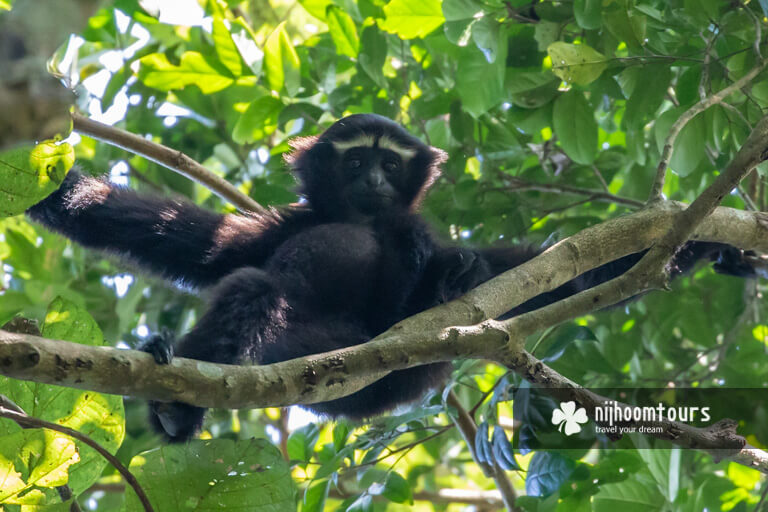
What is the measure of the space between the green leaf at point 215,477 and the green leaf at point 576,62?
7.38 feet

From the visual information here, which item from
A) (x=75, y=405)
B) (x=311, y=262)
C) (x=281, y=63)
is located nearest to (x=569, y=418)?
(x=311, y=262)

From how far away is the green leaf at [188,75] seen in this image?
4.95 meters

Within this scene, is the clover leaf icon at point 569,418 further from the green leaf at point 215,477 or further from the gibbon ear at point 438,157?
the gibbon ear at point 438,157

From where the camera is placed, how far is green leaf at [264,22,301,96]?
4.76 meters

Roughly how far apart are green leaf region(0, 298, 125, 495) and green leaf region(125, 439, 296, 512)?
15 centimetres

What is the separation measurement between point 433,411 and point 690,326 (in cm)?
247

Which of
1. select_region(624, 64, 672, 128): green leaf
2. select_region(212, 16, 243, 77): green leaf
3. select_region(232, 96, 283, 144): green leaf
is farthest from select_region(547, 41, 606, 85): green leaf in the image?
select_region(212, 16, 243, 77): green leaf

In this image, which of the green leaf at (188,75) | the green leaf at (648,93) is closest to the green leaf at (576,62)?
the green leaf at (648,93)

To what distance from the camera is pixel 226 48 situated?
4.88m

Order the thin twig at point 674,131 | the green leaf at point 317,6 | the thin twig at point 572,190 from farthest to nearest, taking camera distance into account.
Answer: the green leaf at point 317,6
the thin twig at point 572,190
the thin twig at point 674,131

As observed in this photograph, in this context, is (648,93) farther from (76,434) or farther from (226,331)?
(76,434)

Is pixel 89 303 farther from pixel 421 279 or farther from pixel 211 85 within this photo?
pixel 421 279

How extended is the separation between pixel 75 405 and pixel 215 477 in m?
0.54

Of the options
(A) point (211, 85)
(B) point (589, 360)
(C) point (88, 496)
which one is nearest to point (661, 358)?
(B) point (589, 360)
